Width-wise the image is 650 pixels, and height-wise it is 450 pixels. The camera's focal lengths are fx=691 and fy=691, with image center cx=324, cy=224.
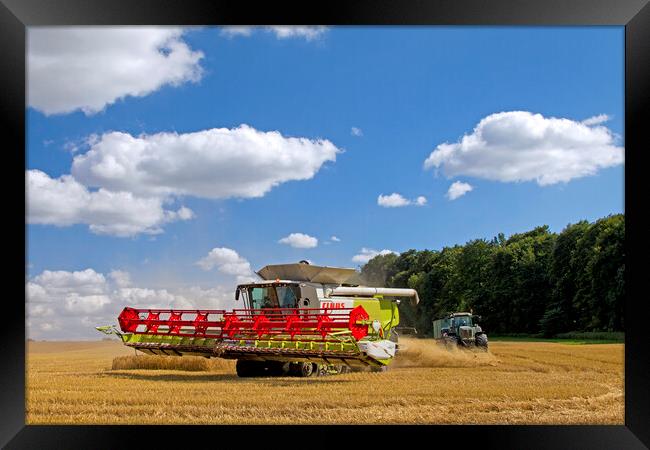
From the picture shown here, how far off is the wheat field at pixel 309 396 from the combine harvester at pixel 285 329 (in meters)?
0.42

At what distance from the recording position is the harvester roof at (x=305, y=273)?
1282 cm

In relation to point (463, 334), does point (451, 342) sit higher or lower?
lower

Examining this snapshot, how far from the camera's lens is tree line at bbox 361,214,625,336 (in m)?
33.0

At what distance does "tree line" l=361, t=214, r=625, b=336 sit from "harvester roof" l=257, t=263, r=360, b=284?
1634 cm

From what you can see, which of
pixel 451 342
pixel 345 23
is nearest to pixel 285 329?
pixel 345 23

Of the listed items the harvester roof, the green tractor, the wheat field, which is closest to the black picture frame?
the wheat field

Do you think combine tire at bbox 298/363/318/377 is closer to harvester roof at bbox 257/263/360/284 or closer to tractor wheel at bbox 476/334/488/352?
harvester roof at bbox 257/263/360/284

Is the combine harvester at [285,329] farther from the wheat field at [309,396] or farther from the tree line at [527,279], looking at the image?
the tree line at [527,279]

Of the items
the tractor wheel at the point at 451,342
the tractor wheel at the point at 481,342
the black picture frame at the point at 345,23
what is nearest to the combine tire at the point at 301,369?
the black picture frame at the point at 345,23

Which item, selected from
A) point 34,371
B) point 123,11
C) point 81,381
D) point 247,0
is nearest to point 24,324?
point 123,11

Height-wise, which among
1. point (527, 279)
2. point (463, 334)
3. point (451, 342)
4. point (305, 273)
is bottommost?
point (451, 342)

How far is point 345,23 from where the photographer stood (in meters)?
6.11

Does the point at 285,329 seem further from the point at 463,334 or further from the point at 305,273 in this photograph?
the point at 463,334

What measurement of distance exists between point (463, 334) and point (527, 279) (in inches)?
858
